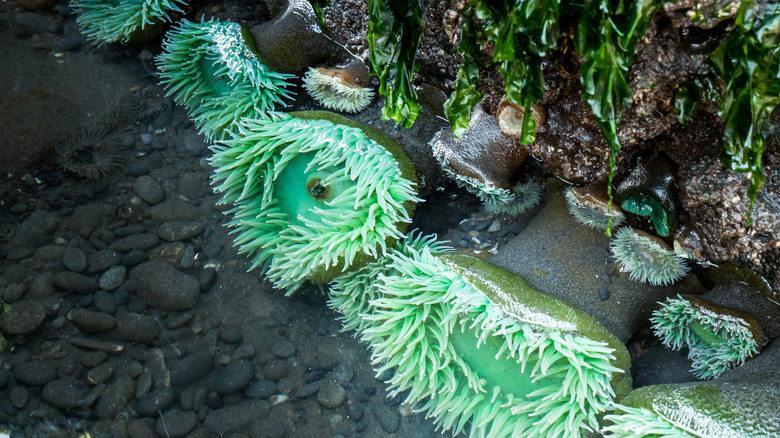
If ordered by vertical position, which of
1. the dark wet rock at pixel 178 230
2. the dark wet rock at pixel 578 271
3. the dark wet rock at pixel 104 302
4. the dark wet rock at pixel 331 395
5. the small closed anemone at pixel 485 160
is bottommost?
the dark wet rock at pixel 104 302

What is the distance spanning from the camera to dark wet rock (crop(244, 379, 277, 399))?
11.8 ft

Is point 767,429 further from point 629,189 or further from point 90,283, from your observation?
point 90,283

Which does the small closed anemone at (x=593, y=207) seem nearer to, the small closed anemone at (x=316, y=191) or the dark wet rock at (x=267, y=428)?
the small closed anemone at (x=316, y=191)

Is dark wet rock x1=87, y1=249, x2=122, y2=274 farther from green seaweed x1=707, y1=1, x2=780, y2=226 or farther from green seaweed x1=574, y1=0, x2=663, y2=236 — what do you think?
green seaweed x1=707, y1=1, x2=780, y2=226

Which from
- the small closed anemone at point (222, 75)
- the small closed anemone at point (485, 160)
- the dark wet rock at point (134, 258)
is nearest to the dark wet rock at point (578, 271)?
the small closed anemone at point (485, 160)

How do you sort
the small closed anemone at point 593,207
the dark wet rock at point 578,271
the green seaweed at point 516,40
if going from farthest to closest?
1. the dark wet rock at point 578,271
2. the small closed anemone at point 593,207
3. the green seaweed at point 516,40

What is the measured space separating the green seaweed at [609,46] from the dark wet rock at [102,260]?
3.19 metres

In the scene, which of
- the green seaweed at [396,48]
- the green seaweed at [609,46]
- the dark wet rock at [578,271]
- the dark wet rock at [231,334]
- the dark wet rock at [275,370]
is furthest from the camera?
the dark wet rock at [231,334]

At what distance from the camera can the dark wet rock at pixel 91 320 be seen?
3688 millimetres

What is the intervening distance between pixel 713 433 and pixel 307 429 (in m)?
2.13

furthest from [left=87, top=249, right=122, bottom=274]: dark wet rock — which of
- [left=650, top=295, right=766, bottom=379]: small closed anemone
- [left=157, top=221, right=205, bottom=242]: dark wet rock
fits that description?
[left=650, top=295, right=766, bottom=379]: small closed anemone

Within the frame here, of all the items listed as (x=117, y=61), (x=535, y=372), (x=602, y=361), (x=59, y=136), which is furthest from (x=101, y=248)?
(x=602, y=361)

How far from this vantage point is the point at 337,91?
3775 millimetres

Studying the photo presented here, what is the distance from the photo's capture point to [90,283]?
385 cm
